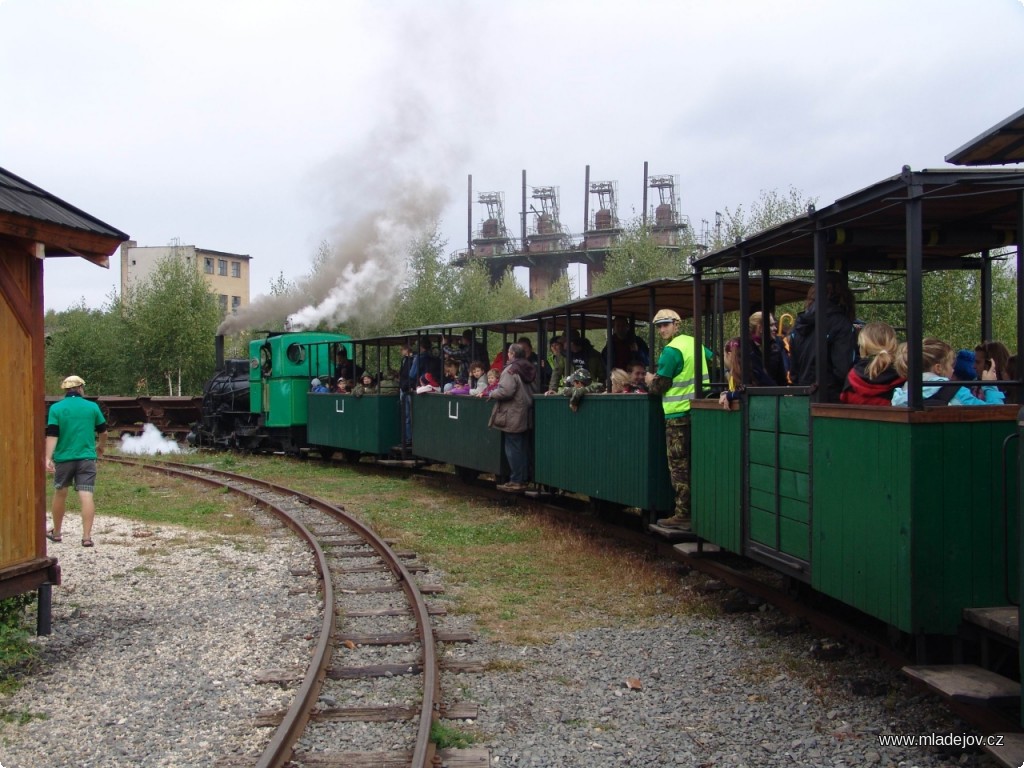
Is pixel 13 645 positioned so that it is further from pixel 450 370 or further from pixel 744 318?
pixel 450 370

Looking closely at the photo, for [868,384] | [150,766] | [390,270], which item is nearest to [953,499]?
[868,384]

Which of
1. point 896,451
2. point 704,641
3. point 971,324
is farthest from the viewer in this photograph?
point 971,324

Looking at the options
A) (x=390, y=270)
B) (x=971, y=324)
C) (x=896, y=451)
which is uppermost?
(x=390, y=270)

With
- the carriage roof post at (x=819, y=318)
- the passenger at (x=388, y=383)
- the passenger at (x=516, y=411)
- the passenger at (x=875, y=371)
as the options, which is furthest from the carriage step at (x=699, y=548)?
the passenger at (x=388, y=383)

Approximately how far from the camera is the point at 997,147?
4.12m

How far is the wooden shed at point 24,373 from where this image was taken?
20.4ft

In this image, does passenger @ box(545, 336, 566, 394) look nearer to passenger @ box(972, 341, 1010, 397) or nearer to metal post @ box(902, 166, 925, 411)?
passenger @ box(972, 341, 1010, 397)

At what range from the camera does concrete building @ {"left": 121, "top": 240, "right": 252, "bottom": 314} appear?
2763 inches

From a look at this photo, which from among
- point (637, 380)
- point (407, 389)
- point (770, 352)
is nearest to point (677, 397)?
point (770, 352)

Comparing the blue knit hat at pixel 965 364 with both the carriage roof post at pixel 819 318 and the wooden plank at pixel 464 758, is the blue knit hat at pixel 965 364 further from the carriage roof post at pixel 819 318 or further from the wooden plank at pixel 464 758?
the wooden plank at pixel 464 758

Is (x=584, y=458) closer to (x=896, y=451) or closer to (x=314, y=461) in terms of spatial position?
(x=896, y=451)

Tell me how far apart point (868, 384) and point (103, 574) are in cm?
702

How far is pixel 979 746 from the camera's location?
441cm

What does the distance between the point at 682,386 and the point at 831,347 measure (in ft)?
7.99
